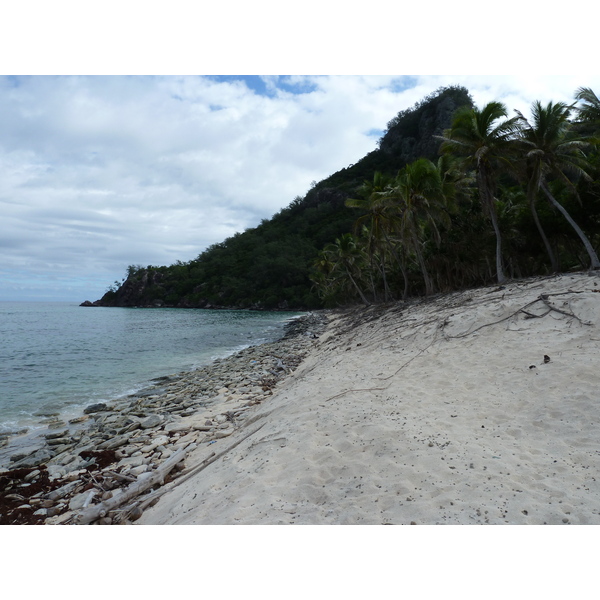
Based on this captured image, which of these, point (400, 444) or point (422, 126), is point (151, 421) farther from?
point (422, 126)

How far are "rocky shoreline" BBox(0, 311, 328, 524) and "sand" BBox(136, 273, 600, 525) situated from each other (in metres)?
0.66

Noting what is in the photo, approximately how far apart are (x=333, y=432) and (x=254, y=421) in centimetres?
304

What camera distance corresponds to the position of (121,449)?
7867 mm

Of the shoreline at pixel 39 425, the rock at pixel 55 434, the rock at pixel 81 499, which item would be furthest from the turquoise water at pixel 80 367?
the rock at pixel 81 499

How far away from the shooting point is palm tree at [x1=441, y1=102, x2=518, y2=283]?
17.5 m

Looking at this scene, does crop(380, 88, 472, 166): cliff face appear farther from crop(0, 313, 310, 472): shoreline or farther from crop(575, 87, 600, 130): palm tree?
crop(0, 313, 310, 472): shoreline

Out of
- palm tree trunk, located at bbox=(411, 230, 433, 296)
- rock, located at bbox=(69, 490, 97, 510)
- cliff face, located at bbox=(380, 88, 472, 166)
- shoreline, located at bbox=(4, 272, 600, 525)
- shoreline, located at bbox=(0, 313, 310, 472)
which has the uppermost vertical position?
cliff face, located at bbox=(380, 88, 472, 166)

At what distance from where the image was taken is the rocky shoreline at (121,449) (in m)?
5.69

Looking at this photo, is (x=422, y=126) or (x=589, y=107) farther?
(x=422, y=126)

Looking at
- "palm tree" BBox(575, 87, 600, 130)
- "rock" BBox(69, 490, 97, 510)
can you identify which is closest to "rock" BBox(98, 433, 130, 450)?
"rock" BBox(69, 490, 97, 510)

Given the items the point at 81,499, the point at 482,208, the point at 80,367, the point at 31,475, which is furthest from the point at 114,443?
the point at 482,208

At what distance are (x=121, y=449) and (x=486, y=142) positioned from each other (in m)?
19.7

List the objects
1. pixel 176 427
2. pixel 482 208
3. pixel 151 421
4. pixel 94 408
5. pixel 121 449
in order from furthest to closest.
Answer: pixel 482 208 → pixel 94 408 → pixel 151 421 → pixel 176 427 → pixel 121 449
